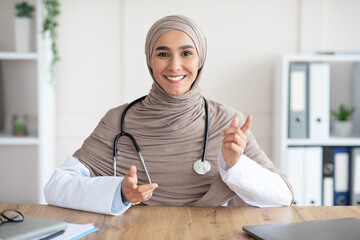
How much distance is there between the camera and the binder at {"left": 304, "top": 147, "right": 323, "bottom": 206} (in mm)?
2742

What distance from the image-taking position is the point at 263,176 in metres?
1.52

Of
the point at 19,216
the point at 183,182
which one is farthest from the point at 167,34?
the point at 19,216

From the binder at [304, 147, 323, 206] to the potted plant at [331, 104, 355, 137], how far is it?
212 millimetres

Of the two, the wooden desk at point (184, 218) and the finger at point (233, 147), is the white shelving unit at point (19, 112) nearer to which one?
the wooden desk at point (184, 218)

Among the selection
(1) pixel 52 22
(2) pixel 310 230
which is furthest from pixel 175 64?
(1) pixel 52 22

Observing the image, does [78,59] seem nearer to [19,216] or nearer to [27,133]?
[27,133]

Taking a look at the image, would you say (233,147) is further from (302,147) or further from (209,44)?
(209,44)

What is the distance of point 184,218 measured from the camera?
1315 millimetres

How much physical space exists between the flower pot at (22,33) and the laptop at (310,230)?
206 cm

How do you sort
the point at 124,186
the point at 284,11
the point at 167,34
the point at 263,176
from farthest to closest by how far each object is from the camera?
the point at 284,11 < the point at 167,34 < the point at 263,176 < the point at 124,186

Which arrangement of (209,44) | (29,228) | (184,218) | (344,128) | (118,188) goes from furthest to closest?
1. (209,44)
2. (344,128)
3. (118,188)
4. (184,218)
5. (29,228)

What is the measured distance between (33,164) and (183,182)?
1697 millimetres

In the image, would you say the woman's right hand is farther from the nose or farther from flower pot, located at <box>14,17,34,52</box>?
flower pot, located at <box>14,17,34,52</box>

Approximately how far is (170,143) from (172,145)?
1 cm
